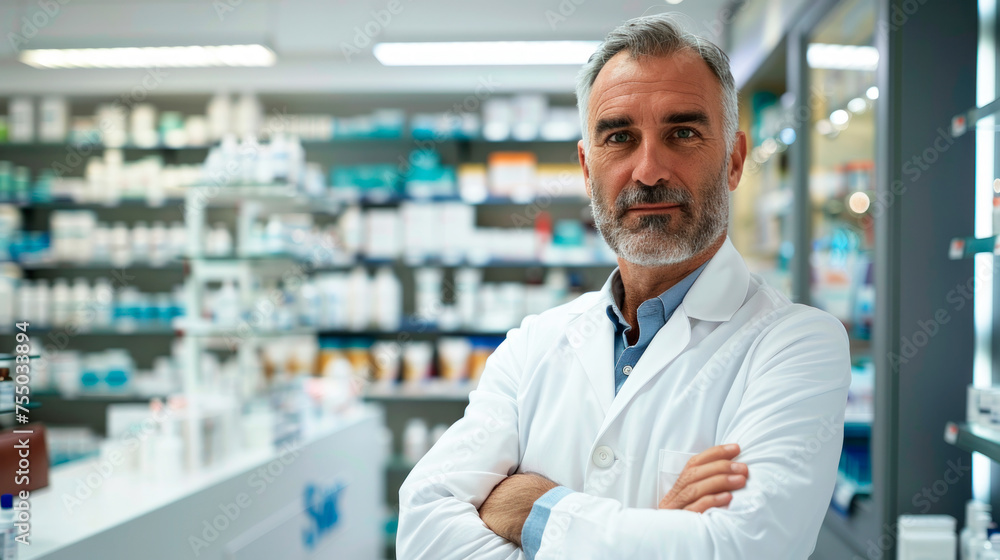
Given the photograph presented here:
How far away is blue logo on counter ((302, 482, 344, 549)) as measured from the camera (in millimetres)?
2748

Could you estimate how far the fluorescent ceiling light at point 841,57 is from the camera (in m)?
2.51

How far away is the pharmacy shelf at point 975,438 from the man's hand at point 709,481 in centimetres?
99

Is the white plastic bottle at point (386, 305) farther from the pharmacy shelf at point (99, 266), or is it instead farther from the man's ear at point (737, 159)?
the man's ear at point (737, 159)

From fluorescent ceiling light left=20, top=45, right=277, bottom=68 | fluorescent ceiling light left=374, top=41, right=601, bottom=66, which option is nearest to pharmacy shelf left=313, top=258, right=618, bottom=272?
fluorescent ceiling light left=374, top=41, right=601, bottom=66

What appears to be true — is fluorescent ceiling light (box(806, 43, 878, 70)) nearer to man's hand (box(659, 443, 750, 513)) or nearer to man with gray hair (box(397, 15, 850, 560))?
man with gray hair (box(397, 15, 850, 560))

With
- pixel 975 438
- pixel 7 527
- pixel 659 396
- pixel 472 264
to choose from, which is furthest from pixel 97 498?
pixel 472 264

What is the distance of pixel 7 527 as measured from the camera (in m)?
1.42

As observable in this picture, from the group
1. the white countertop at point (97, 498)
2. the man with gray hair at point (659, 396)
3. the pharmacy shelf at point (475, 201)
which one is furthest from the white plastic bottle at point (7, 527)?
the pharmacy shelf at point (475, 201)

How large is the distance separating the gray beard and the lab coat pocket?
33 centimetres

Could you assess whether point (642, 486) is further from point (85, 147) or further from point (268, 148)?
point (85, 147)

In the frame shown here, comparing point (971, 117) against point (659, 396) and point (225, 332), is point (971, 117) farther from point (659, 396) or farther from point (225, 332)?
point (225, 332)

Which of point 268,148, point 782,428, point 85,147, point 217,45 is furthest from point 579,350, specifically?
point 85,147

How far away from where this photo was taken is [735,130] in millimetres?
1230

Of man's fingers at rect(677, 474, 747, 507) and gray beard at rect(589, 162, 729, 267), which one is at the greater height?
gray beard at rect(589, 162, 729, 267)
